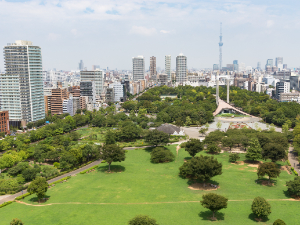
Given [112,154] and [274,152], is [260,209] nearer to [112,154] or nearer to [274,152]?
[274,152]

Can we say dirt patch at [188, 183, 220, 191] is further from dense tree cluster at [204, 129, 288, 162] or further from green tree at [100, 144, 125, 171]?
green tree at [100, 144, 125, 171]

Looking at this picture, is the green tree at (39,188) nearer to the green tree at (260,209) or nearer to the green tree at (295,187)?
the green tree at (260,209)

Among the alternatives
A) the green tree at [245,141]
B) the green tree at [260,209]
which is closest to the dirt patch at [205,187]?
the green tree at [260,209]

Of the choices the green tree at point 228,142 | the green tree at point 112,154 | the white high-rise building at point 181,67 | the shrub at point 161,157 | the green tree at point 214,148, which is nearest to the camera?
the green tree at point 112,154

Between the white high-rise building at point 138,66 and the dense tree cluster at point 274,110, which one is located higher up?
the white high-rise building at point 138,66

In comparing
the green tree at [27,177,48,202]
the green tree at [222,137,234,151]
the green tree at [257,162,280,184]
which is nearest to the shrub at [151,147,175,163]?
the green tree at [222,137,234,151]
